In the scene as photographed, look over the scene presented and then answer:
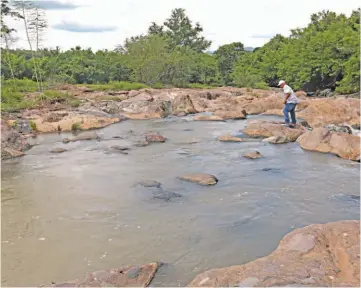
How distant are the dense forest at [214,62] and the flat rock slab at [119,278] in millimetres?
20073

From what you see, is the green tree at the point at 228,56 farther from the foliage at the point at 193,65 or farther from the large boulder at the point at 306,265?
the large boulder at the point at 306,265

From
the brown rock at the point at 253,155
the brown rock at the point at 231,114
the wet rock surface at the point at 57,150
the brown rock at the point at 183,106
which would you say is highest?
the brown rock at the point at 183,106

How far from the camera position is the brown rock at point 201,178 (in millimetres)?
7488

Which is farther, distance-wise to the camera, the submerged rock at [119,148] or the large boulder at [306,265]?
the submerged rock at [119,148]

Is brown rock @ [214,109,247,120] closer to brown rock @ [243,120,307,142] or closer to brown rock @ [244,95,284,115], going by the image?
brown rock @ [244,95,284,115]

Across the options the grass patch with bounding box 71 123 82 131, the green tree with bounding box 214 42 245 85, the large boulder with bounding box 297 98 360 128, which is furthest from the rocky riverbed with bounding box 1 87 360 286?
the green tree with bounding box 214 42 245 85

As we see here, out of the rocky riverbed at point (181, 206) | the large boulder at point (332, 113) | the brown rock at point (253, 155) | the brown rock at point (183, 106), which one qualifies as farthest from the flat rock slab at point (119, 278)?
the brown rock at point (183, 106)

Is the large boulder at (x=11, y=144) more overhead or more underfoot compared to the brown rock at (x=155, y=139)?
more overhead

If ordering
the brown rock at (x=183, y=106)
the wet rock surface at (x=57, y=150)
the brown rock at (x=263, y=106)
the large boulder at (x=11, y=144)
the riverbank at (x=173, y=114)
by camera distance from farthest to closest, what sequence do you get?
the brown rock at (x=183, y=106)
the brown rock at (x=263, y=106)
the wet rock surface at (x=57, y=150)
the riverbank at (x=173, y=114)
the large boulder at (x=11, y=144)

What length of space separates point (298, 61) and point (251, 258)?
25.8 metres

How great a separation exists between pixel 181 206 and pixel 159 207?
0.34m

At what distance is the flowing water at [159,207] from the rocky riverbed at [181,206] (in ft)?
0.08

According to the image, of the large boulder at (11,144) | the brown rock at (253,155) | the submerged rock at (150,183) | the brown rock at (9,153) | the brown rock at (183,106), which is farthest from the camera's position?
the brown rock at (183,106)

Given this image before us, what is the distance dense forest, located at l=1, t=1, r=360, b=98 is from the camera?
23.9 meters
